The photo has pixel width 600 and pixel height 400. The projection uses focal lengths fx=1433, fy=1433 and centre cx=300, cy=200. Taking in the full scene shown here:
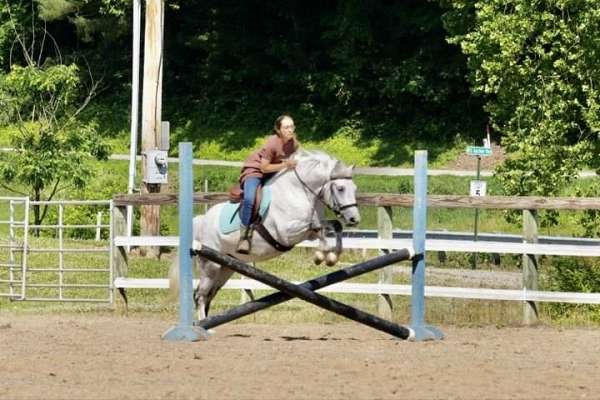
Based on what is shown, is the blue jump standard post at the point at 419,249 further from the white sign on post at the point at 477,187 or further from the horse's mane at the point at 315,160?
the white sign on post at the point at 477,187

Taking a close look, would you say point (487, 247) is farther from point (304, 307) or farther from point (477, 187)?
point (477, 187)

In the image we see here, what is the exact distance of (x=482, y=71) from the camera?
23.2m

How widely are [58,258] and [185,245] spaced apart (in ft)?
40.9

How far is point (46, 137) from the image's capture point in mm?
31297

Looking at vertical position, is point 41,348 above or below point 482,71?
below

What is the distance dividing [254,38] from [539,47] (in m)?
35.5

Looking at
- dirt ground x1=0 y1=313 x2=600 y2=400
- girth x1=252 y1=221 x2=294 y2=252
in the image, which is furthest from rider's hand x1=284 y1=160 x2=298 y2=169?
dirt ground x1=0 y1=313 x2=600 y2=400

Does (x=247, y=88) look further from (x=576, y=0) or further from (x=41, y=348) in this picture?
(x=41, y=348)

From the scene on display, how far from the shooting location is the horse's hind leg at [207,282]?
1409 cm

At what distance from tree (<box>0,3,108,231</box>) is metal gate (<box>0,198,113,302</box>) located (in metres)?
0.83

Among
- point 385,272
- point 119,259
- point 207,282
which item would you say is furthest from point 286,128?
point 119,259

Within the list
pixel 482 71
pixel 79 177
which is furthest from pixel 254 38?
pixel 482 71

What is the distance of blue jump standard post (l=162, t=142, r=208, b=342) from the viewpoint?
12695 mm

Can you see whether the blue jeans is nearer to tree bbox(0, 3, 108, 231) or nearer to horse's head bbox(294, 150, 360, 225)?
horse's head bbox(294, 150, 360, 225)
